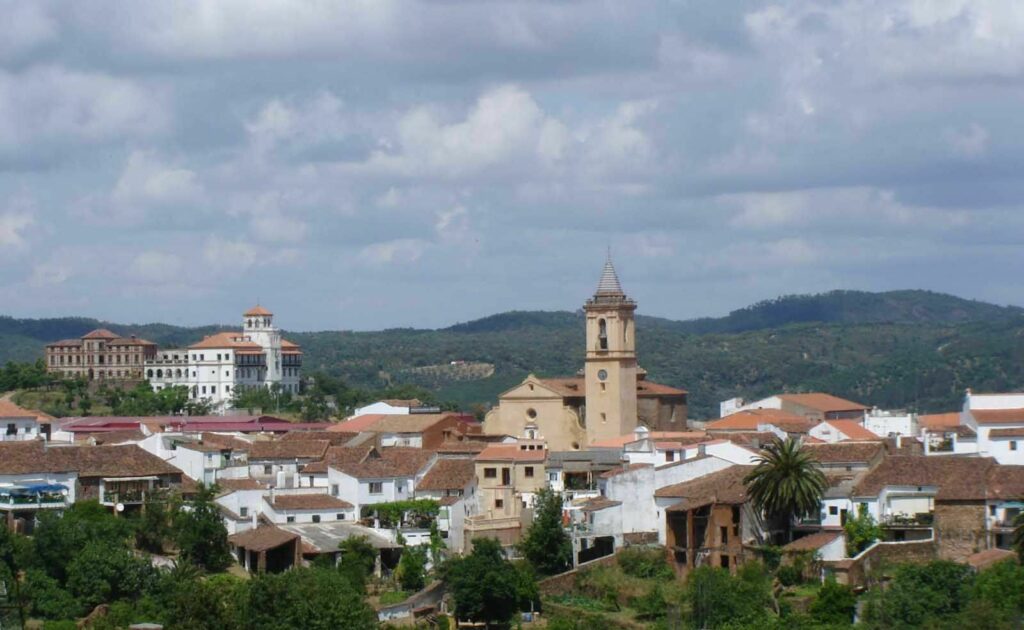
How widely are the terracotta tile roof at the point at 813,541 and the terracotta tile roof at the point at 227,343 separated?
232 feet

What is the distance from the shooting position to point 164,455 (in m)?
63.1

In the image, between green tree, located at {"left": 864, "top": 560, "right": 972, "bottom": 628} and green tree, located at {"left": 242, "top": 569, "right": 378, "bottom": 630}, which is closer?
green tree, located at {"left": 864, "top": 560, "right": 972, "bottom": 628}

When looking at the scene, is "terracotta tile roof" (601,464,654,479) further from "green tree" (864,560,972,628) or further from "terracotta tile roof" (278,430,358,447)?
"terracotta tile roof" (278,430,358,447)

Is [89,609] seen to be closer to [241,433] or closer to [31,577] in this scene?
[31,577]

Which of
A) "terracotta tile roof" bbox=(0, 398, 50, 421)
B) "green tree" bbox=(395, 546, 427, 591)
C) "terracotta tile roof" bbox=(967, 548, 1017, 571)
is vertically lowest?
"green tree" bbox=(395, 546, 427, 591)

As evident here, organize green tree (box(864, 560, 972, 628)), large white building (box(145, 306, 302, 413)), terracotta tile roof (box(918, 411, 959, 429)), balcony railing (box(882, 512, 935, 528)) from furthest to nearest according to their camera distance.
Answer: large white building (box(145, 306, 302, 413))
terracotta tile roof (box(918, 411, 959, 429))
balcony railing (box(882, 512, 935, 528))
green tree (box(864, 560, 972, 628))

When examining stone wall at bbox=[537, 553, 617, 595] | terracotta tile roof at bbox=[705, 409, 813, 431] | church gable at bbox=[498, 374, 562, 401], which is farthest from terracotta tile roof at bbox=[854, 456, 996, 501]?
church gable at bbox=[498, 374, 562, 401]

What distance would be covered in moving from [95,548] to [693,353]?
135858mm

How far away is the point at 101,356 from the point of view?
120m

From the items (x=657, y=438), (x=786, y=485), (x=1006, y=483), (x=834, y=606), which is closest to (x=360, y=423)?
(x=657, y=438)

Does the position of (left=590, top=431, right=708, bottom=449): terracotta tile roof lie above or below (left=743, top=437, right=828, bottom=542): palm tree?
above

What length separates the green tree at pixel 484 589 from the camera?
49.2 metres

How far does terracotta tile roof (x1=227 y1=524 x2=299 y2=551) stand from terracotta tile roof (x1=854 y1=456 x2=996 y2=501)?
1602 centimetres

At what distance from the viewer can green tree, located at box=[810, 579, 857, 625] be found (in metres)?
45.2
